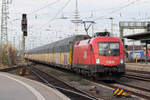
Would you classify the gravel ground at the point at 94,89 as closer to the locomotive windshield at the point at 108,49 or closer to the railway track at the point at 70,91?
the railway track at the point at 70,91

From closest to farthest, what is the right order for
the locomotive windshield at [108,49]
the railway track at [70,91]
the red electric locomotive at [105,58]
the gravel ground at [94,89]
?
the railway track at [70,91]
the gravel ground at [94,89]
the red electric locomotive at [105,58]
the locomotive windshield at [108,49]

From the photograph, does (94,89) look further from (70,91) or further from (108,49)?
(108,49)

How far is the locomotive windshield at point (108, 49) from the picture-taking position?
15062 millimetres

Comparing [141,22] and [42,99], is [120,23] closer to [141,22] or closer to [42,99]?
[141,22]

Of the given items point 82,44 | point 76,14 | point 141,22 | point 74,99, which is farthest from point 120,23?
point 74,99

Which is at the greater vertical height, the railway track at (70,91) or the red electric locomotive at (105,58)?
the red electric locomotive at (105,58)

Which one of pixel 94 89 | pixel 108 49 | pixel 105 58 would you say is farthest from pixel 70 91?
pixel 108 49

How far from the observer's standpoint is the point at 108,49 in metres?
15.2

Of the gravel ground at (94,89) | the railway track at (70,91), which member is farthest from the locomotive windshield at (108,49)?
the railway track at (70,91)

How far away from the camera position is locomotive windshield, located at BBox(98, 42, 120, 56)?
1506 cm

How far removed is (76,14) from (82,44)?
15570mm

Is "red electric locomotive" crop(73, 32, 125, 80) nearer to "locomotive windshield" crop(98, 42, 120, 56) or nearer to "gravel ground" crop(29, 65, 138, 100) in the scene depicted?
"locomotive windshield" crop(98, 42, 120, 56)

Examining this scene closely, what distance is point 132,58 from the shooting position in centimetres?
5225

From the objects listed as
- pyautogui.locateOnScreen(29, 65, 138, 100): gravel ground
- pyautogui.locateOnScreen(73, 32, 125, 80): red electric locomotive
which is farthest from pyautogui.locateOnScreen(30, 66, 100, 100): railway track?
pyautogui.locateOnScreen(73, 32, 125, 80): red electric locomotive
